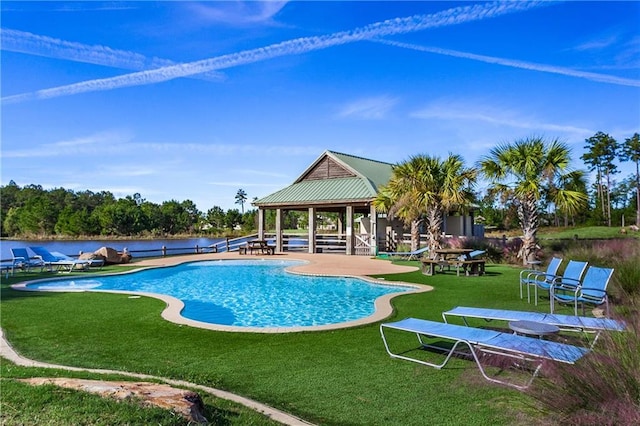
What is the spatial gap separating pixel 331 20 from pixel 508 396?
38.2ft

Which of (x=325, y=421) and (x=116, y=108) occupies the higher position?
(x=116, y=108)

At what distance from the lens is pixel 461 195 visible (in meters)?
17.8

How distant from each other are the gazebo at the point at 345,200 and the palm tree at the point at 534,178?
7609 millimetres

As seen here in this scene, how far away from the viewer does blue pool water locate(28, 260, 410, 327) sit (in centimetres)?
878

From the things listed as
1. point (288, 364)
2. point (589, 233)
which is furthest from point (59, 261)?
point (589, 233)

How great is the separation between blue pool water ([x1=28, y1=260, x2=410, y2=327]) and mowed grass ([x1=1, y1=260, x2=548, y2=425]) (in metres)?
1.54

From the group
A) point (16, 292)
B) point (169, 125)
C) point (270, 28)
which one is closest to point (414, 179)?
point (270, 28)

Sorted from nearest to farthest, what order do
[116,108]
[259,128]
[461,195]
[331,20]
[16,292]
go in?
[16,292] < [331,20] < [116,108] < [461,195] < [259,128]

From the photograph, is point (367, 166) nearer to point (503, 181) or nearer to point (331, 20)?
point (503, 181)

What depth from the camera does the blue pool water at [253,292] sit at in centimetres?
878

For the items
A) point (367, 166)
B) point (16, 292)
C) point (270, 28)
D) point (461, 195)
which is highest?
point (270, 28)

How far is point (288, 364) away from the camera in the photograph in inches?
195

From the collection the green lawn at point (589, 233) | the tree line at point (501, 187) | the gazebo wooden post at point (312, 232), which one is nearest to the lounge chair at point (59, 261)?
the gazebo wooden post at point (312, 232)

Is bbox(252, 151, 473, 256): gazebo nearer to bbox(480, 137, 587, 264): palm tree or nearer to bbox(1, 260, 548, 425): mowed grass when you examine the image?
bbox(480, 137, 587, 264): palm tree
